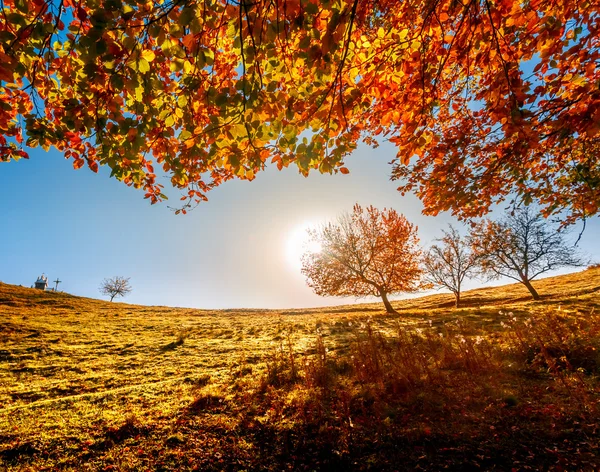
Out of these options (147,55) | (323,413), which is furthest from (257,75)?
(323,413)

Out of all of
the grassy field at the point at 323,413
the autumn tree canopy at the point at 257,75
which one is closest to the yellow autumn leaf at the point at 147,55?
the autumn tree canopy at the point at 257,75

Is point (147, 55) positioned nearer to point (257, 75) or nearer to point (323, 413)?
point (257, 75)

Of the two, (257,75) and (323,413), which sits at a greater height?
(257,75)

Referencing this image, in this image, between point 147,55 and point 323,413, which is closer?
point 147,55

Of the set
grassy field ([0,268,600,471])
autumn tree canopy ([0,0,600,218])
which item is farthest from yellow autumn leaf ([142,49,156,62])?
grassy field ([0,268,600,471])

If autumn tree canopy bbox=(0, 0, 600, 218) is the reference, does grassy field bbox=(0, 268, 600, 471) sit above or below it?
below

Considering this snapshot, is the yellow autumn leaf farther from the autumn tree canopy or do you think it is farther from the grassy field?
the grassy field

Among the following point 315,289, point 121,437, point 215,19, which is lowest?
point 121,437

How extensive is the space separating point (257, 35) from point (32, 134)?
121 inches

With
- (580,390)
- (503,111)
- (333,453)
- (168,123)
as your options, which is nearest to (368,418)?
(333,453)

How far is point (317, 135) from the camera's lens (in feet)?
11.5

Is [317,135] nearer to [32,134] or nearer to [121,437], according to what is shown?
[32,134]

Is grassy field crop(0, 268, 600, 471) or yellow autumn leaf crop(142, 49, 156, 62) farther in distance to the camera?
grassy field crop(0, 268, 600, 471)

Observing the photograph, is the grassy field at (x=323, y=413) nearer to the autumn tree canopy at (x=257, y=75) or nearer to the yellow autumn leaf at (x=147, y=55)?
the autumn tree canopy at (x=257, y=75)
